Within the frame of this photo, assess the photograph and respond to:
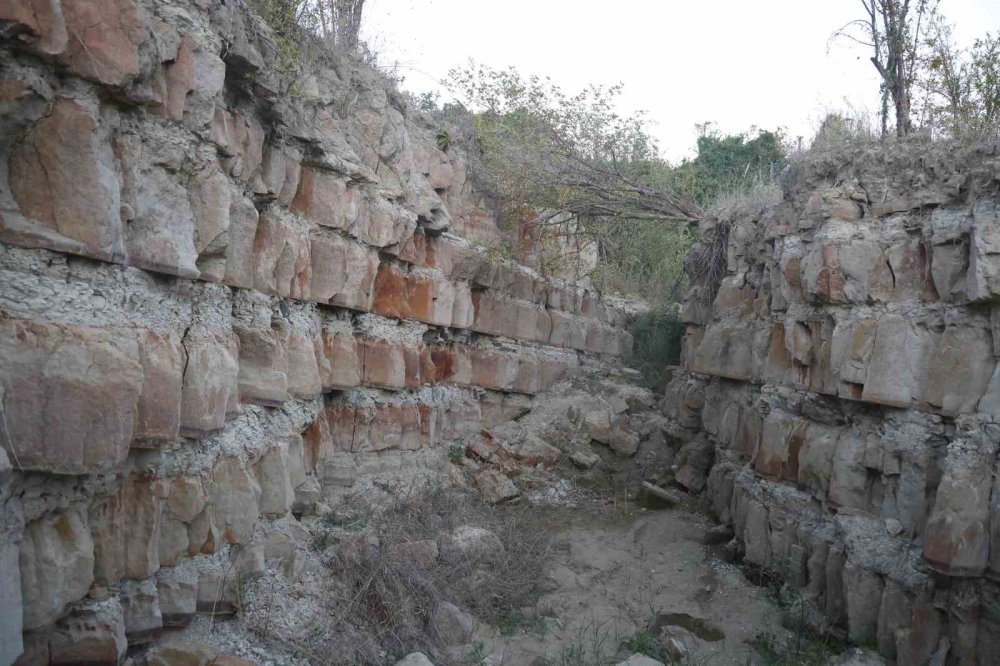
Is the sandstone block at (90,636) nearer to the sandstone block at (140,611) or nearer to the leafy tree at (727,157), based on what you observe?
the sandstone block at (140,611)

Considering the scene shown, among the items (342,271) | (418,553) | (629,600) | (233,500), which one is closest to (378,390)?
(342,271)

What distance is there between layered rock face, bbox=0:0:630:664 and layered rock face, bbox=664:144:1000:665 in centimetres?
316

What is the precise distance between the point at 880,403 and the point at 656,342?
541 centimetres

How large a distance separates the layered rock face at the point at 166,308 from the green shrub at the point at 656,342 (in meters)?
4.99

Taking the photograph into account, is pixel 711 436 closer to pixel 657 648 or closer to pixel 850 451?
pixel 850 451

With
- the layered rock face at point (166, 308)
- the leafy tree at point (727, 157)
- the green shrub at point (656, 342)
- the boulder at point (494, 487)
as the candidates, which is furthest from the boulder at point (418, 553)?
the leafy tree at point (727, 157)

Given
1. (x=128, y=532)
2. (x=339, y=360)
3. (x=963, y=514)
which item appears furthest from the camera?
(x=339, y=360)

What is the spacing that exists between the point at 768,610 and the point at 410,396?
3.23 meters

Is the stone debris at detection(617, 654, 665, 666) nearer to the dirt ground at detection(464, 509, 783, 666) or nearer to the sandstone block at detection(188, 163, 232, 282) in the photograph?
the dirt ground at detection(464, 509, 783, 666)

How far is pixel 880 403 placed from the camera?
14.5ft

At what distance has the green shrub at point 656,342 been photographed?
382 inches

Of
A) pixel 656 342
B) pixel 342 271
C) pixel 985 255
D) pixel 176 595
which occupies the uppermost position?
pixel 985 255

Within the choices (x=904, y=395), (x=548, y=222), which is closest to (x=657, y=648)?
(x=904, y=395)

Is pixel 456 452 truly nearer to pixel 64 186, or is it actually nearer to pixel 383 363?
pixel 383 363
